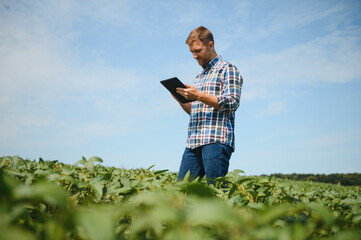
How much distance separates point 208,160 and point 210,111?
2.37ft

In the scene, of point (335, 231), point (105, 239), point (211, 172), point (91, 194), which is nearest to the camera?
point (105, 239)

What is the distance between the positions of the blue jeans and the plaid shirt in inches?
3.3

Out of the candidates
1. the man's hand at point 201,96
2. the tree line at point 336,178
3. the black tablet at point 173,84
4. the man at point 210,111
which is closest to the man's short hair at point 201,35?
the man at point 210,111

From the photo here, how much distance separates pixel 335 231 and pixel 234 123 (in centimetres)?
259

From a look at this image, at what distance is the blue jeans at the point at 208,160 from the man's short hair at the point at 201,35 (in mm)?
1567

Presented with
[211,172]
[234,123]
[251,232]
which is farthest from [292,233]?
[234,123]

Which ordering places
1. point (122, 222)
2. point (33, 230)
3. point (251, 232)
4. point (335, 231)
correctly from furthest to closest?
point (122, 222) → point (335, 231) → point (33, 230) → point (251, 232)

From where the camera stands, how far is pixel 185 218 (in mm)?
678

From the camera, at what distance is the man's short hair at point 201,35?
3752 millimetres

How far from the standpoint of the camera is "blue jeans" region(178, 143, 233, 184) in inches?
129

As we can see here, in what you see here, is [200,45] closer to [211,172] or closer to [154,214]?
[211,172]

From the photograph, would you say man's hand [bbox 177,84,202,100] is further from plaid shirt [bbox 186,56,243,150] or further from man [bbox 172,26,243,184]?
plaid shirt [bbox 186,56,243,150]

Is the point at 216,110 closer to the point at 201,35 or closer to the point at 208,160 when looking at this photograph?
the point at 208,160

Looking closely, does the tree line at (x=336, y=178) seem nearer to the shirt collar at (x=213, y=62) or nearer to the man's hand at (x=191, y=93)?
the shirt collar at (x=213, y=62)
